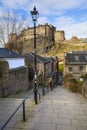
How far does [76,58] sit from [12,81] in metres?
32.4

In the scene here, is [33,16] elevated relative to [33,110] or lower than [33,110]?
elevated

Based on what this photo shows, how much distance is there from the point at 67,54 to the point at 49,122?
4441 centimetres

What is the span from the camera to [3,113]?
983 cm

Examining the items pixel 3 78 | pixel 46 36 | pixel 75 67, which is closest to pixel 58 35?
pixel 46 36

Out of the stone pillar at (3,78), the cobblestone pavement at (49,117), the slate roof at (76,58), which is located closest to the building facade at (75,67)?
the slate roof at (76,58)

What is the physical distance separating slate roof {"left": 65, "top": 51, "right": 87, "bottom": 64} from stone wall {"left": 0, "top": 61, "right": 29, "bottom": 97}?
2444 cm

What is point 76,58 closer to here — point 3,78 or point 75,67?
point 75,67

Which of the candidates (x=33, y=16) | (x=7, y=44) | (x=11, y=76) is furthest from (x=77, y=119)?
(x=7, y=44)

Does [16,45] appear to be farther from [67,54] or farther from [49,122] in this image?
[49,122]

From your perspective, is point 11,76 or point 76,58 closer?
point 11,76

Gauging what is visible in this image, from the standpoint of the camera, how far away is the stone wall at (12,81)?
17413mm

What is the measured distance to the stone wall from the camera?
686 inches

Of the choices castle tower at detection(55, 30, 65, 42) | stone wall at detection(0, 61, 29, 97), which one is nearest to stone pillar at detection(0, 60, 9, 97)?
stone wall at detection(0, 61, 29, 97)

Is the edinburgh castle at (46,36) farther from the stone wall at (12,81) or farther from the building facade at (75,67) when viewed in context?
the stone wall at (12,81)
